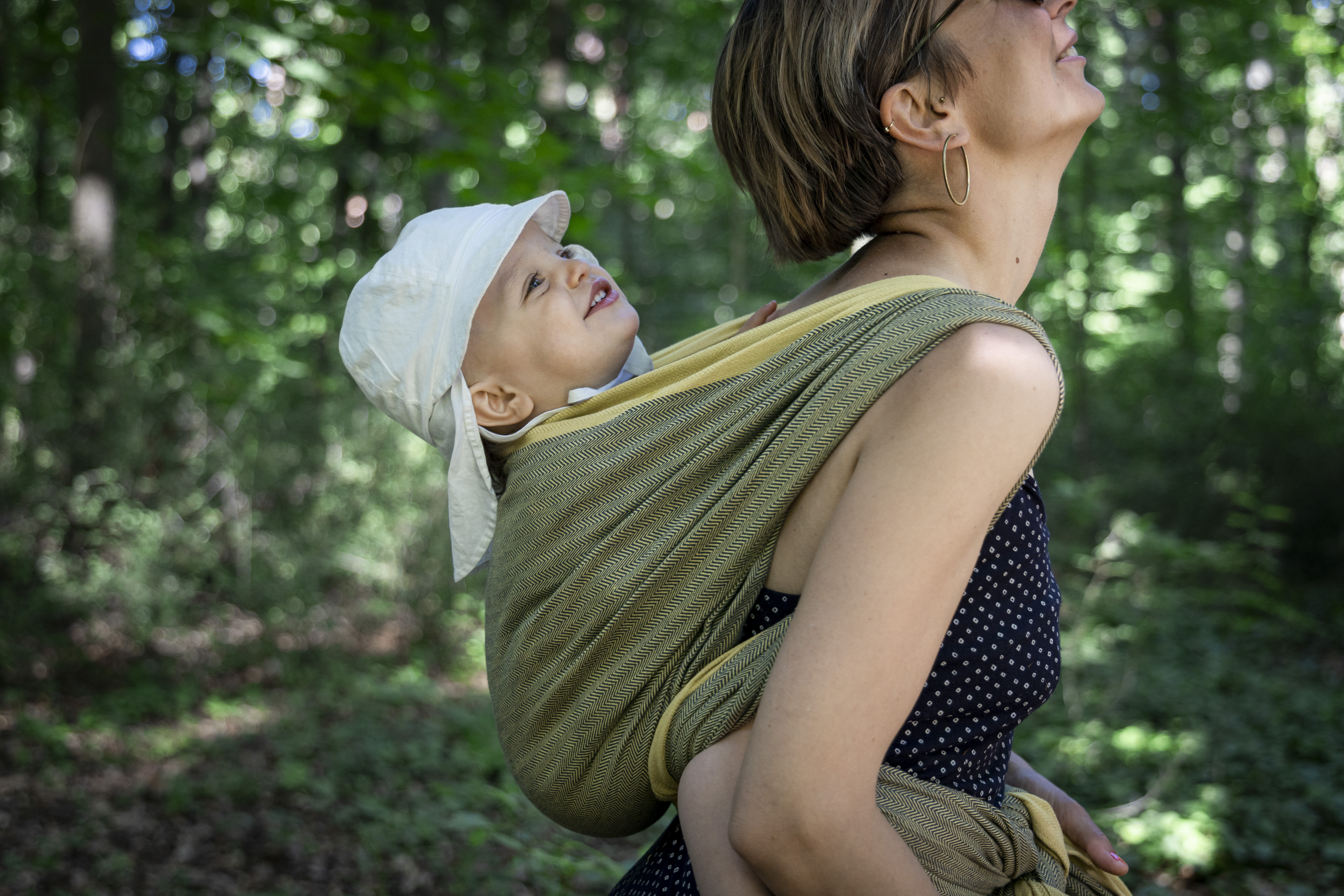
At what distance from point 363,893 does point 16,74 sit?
7.05m

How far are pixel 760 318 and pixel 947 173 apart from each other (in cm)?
33

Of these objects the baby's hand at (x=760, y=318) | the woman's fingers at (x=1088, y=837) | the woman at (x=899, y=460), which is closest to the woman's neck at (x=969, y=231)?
the woman at (x=899, y=460)

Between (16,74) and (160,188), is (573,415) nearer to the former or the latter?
(16,74)

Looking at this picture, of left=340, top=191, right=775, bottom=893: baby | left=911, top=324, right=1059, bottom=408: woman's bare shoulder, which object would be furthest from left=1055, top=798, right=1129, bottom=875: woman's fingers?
left=340, top=191, right=775, bottom=893: baby

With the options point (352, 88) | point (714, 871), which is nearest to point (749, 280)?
point (352, 88)

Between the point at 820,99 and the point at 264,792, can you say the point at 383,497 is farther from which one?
the point at 820,99

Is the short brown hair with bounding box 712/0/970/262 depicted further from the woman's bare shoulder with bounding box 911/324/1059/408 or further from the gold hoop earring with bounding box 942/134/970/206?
the woman's bare shoulder with bounding box 911/324/1059/408

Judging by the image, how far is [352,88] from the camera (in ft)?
16.0

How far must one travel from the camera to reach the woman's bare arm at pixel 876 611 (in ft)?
2.91

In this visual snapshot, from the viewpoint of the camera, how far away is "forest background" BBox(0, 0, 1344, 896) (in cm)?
445

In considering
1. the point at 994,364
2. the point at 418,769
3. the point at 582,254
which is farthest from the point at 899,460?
the point at 418,769

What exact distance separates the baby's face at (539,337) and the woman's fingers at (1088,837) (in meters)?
0.88

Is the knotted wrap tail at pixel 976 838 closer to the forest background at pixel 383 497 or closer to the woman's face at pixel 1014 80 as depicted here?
the woman's face at pixel 1014 80

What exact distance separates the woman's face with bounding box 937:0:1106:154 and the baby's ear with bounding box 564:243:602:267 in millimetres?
627
